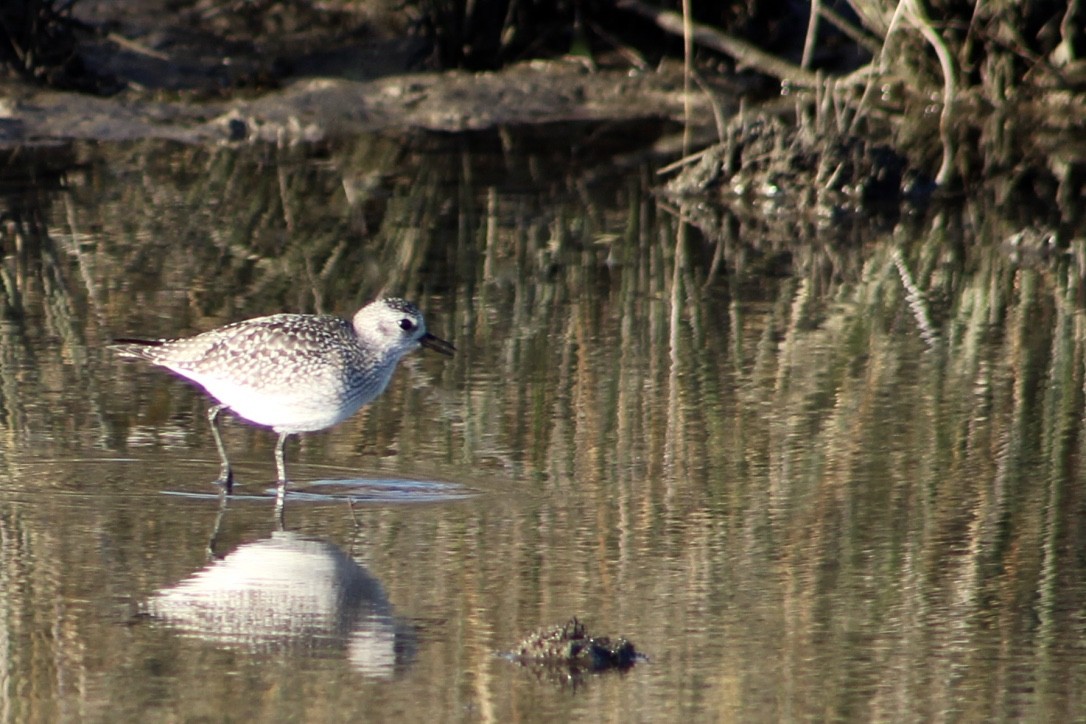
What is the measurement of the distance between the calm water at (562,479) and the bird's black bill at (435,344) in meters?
0.40

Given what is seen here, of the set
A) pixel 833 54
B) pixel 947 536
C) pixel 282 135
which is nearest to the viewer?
pixel 947 536

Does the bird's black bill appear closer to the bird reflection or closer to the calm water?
the calm water

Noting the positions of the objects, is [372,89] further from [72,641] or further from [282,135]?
[72,641]

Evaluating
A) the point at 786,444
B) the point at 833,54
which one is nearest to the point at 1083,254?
the point at 786,444

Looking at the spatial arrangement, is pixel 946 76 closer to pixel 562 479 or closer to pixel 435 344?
pixel 435 344

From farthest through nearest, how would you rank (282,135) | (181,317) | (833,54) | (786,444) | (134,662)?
(833,54) < (282,135) < (181,317) < (786,444) < (134,662)

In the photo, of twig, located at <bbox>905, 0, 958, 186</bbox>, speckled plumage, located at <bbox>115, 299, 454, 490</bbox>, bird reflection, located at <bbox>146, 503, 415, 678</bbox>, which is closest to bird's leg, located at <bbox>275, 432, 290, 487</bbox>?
speckled plumage, located at <bbox>115, 299, 454, 490</bbox>

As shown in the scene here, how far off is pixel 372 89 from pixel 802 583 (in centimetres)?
1142

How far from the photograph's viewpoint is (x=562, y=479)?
8062 mm

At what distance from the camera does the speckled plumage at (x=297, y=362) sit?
25.9 ft

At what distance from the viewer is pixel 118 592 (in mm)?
6699

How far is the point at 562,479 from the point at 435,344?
31.7 inches

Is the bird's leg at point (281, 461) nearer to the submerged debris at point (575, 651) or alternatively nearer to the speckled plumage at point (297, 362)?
the speckled plumage at point (297, 362)

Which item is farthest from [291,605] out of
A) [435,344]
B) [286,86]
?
[286,86]
